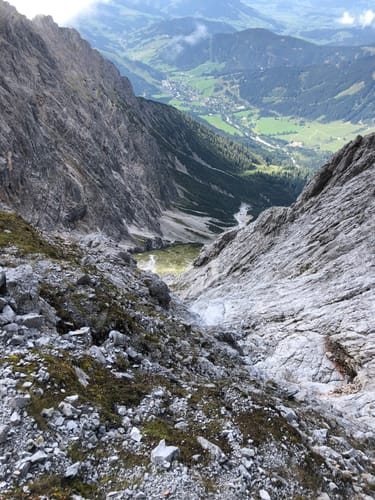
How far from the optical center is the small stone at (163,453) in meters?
15.8

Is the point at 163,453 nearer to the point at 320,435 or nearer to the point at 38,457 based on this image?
the point at 38,457

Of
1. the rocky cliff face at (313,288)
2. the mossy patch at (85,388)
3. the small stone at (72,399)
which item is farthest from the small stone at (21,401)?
the rocky cliff face at (313,288)

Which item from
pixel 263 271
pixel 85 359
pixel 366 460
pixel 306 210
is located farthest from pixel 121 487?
pixel 306 210

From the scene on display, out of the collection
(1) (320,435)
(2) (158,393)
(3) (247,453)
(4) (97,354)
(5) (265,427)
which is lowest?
(4) (97,354)

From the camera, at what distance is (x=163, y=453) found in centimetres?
1603

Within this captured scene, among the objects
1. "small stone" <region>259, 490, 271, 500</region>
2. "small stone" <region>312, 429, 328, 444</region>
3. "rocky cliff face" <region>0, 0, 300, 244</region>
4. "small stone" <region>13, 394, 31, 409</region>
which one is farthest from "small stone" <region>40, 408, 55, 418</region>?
"rocky cliff face" <region>0, 0, 300, 244</region>

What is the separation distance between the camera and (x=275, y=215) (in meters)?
77.5

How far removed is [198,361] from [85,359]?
11.0m

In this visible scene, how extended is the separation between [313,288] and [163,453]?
41.3 m

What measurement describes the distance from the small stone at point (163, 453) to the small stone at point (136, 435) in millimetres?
832

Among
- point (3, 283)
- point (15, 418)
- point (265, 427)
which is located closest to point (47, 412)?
point (15, 418)

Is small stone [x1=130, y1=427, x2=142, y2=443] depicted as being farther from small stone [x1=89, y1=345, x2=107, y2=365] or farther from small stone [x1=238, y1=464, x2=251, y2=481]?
small stone [x1=89, y1=345, x2=107, y2=365]

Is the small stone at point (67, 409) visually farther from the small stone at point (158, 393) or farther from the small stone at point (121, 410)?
the small stone at point (158, 393)

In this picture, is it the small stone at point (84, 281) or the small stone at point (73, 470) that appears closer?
the small stone at point (73, 470)
